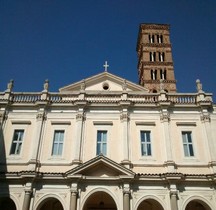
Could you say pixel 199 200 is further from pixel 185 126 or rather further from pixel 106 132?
pixel 106 132

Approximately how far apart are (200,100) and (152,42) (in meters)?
27.2

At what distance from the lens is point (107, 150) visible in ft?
66.4

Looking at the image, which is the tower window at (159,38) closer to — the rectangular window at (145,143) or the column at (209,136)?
the column at (209,136)

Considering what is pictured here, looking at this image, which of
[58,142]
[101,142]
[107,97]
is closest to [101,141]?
[101,142]

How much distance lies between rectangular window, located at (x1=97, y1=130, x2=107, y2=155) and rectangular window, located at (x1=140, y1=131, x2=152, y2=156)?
9.73 ft

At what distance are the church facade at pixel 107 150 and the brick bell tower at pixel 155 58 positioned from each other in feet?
61.8

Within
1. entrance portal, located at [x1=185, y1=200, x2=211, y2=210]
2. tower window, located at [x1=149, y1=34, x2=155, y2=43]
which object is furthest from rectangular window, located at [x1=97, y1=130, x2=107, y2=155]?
tower window, located at [x1=149, y1=34, x2=155, y2=43]

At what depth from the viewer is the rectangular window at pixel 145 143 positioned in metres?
20.2

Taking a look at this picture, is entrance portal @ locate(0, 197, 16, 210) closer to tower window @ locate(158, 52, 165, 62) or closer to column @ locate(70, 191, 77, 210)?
column @ locate(70, 191, 77, 210)

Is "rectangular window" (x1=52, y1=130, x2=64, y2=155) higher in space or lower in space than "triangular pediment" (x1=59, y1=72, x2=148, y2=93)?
lower

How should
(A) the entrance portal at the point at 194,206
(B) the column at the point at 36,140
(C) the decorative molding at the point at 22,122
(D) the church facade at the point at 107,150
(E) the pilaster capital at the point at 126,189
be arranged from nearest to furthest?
(E) the pilaster capital at the point at 126,189 → (D) the church facade at the point at 107,150 → (B) the column at the point at 36,140 → (A) the entrance portal at the point at 194,206 → (C) the decorative molding at the point at 22,122

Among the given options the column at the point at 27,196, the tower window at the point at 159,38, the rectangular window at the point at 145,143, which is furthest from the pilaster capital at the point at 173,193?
the tower window at the point at 159,38

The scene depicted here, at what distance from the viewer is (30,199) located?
18.0 meters

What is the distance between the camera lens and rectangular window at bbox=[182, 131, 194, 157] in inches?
797
